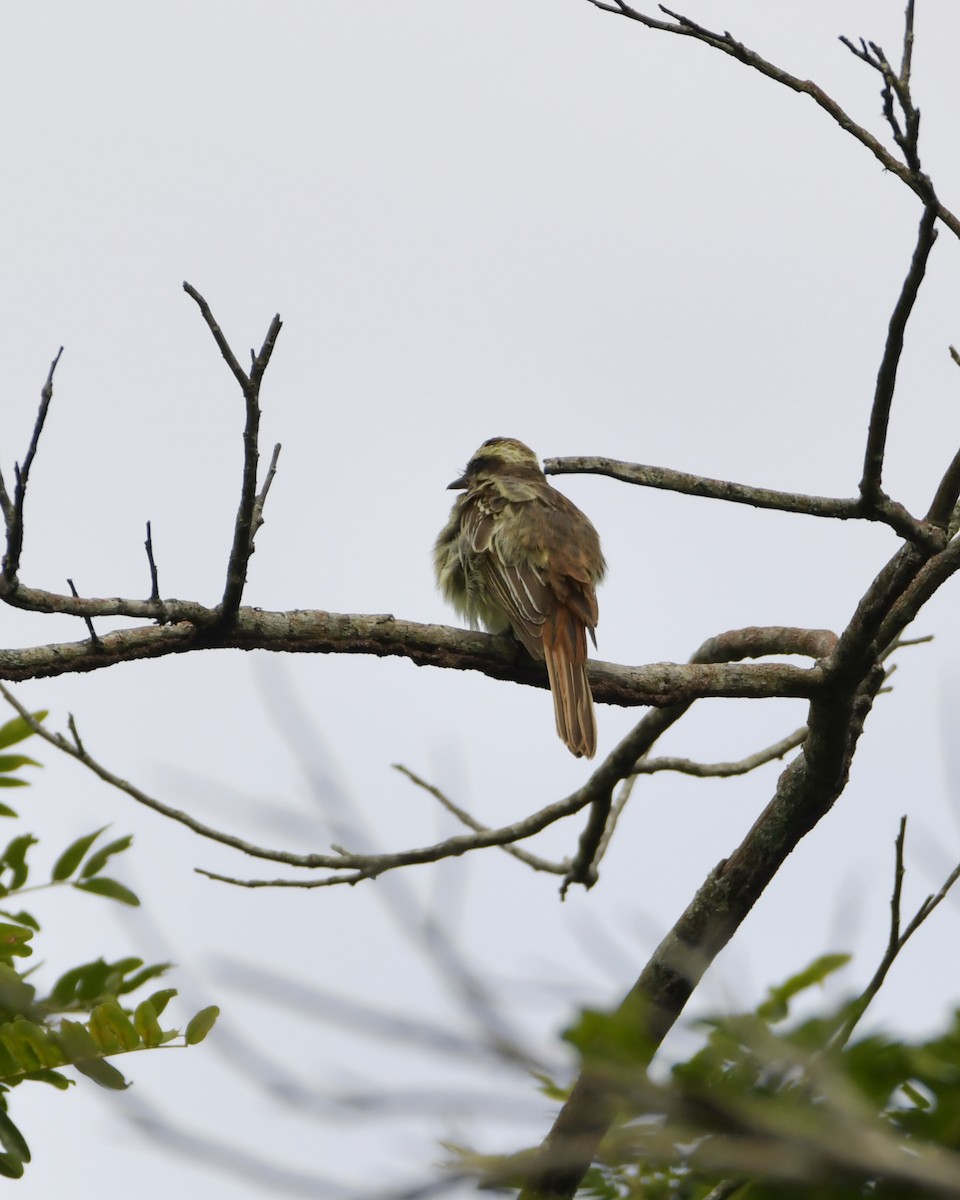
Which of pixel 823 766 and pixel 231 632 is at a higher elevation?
pixel 823 766

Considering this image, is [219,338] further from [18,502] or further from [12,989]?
[12,989]

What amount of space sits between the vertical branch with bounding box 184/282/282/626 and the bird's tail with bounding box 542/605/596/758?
1.68m

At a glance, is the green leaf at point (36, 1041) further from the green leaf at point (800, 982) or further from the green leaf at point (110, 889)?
the green leaf at point (800, 982)

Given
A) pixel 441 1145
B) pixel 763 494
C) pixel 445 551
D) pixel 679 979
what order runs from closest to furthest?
pixel 441 1145
pixel 763 494
pixel 679 979
pixel 445 551

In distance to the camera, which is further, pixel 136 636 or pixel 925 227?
pixel 136 636

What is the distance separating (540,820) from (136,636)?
2076mm

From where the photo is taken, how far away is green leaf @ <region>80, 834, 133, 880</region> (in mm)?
4660

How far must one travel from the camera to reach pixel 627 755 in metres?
5.96

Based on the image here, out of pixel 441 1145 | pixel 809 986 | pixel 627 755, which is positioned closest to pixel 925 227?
pixel 809 986

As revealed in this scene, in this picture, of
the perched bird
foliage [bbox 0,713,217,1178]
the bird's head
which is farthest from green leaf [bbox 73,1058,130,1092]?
the bird's head

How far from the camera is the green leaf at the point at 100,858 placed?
4660mm

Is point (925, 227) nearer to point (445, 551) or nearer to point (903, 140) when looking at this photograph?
point (903, 140)

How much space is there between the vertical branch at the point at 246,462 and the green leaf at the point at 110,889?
3.35 ft

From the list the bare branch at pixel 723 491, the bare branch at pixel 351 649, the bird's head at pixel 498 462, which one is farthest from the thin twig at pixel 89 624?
the bird's head at pixel 498 462
